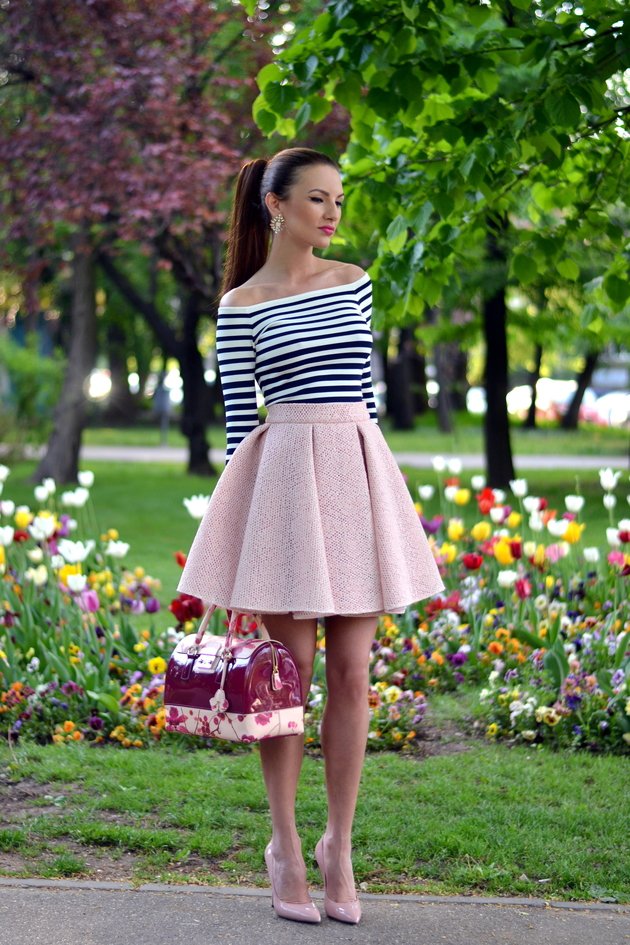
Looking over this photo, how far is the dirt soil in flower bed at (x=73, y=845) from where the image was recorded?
4105 mm

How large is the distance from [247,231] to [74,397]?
14.1 m

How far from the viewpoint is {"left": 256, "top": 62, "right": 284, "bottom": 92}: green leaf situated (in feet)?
17.4

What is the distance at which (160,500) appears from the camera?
54.0ft

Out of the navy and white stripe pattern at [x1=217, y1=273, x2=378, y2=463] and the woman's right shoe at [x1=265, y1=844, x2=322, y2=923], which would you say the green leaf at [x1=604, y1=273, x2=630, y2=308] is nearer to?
the navy and white stripe pattern at [x1=217, y1=273, x2=378, y2=463]

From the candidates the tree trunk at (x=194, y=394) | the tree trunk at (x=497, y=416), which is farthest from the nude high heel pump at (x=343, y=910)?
the tree trunk at (x=194, y=394)

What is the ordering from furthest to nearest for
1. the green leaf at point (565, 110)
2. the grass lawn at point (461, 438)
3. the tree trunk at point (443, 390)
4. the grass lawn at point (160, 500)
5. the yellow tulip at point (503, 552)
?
the tree trunk at point (443, 390), the grass lawn at point (461, 438), the grass lawn at point (160, 500), the yellow tulip at point (503, 552), the green leaf at point (565, 110)

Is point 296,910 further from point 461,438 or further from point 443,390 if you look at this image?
point 443,390

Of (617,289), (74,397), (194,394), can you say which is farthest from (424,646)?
(194,394)

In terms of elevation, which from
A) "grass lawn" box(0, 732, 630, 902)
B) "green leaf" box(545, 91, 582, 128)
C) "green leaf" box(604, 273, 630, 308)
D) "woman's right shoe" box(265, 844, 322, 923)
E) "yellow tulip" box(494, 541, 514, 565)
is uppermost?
"green leaf" box(545, 91, 582, 128)

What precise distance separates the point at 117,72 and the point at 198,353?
260 inches

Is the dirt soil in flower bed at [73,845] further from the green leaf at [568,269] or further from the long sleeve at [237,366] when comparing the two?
the green leaf at [568,269]

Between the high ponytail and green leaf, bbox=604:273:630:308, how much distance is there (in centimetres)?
196

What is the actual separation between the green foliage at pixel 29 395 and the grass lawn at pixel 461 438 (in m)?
6.93

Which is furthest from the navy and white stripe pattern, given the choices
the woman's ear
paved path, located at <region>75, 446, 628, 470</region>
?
paved path, located at <region>75, 446, 628, 470</region>
